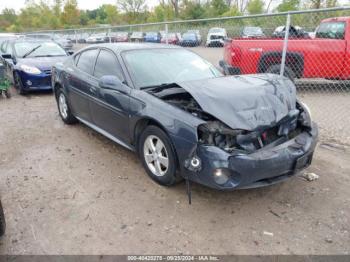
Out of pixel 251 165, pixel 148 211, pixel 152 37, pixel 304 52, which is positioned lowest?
pixel 148 211

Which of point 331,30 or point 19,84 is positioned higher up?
point 331,30

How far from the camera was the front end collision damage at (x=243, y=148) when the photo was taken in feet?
9.53

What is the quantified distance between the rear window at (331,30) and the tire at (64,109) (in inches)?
257

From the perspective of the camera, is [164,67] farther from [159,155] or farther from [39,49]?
[39,49]

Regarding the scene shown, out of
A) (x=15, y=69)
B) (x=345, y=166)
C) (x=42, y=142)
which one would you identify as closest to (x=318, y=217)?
(x=345, y=166)

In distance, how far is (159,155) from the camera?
11.6ft

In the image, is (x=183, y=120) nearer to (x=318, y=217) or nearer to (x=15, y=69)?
(x=318, y=217)

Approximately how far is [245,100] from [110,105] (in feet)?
6.06


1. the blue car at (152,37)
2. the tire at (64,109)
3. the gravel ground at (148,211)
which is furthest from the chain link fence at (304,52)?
the blue car at (152,37)

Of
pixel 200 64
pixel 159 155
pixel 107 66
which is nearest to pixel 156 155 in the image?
pixel 159 155

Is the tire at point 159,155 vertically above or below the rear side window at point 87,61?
below

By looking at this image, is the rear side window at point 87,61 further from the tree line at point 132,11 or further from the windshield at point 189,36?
the tree line at point 132,11

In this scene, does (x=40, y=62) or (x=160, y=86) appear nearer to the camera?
(x=160, y=86)

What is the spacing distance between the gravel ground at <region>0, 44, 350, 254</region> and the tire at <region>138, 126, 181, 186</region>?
14 cm
